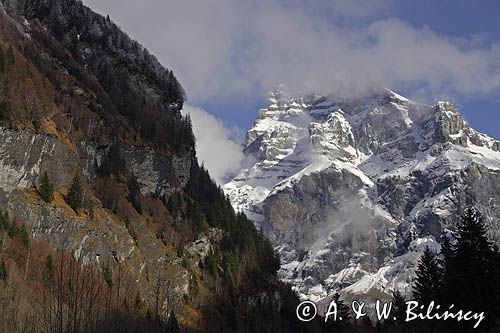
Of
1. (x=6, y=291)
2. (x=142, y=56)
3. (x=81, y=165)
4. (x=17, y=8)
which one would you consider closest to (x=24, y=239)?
(x=6, y=291)

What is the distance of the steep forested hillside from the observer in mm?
69500

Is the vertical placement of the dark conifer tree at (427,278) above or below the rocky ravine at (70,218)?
below

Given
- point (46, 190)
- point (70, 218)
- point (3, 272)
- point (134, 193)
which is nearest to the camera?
point (3, 272)

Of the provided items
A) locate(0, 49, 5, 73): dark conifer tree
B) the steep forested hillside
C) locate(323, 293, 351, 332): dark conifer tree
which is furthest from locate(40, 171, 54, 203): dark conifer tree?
locate(323, 293, 351, 332): dark conifer tree

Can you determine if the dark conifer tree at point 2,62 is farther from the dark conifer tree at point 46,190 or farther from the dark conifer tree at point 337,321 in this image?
the dark conifer tree at point 337,321

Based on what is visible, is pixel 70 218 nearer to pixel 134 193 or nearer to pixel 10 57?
pixel 134 193

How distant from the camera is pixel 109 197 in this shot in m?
98.6

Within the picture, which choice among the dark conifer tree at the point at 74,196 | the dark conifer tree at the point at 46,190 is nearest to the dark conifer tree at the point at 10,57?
the dark conifer tree at the point at 46,190

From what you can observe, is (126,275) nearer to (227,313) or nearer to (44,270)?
(44,270)

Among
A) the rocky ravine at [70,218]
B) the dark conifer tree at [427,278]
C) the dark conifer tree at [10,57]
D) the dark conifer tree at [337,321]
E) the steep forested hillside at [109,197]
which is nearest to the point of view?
the steep forested hillside at [109,197]

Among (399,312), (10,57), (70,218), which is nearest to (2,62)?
(10,57)

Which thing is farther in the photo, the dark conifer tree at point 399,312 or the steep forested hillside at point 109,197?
the dark conifer tree at point 399,312

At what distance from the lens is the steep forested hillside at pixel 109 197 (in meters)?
69.5

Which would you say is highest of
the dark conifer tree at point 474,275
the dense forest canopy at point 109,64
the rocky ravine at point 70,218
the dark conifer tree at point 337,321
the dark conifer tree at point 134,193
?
the dense forest canopy at point 109,64
